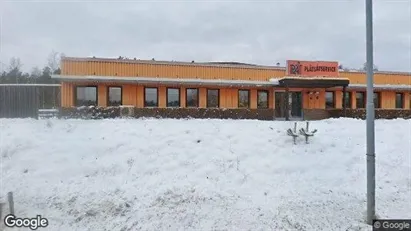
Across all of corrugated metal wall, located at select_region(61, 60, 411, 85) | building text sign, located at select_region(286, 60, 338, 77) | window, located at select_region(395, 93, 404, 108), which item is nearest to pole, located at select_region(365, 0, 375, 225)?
corrugated metal wall, located at select_region(61, 60, 411, 85)

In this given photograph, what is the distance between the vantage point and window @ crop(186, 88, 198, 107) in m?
25.7

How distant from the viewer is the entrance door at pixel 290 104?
28.3 meters

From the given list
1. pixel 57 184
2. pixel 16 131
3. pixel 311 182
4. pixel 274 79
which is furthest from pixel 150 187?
pixel 274 79

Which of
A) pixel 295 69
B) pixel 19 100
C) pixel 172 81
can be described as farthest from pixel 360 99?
pixel 19 100

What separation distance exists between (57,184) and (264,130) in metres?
8.92

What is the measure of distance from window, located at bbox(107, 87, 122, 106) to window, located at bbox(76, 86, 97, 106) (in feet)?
3.16

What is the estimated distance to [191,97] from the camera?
2584 centimetres

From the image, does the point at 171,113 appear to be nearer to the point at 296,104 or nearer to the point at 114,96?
the point at 114,96

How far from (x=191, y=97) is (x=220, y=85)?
231 cm

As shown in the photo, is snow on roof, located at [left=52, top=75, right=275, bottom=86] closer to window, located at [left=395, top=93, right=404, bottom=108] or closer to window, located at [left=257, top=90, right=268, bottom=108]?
window, located at [left=257, top=90, right=268, bottom=108]

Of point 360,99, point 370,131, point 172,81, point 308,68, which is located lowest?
point 370,131

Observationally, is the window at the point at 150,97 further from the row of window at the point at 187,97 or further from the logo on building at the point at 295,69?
the logo on building at the point at 295,69

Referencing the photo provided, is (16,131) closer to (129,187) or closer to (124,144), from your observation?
(124,144)

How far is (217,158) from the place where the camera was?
11.7 meters
